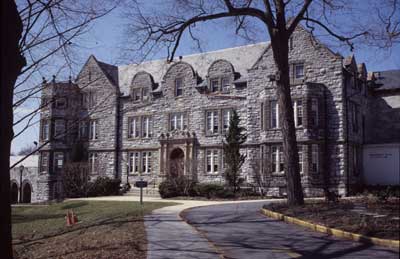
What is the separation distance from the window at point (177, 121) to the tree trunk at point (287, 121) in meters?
19.1

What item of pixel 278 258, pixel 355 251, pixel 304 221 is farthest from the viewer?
pixel 304 221

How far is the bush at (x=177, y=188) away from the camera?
27028 millimetres

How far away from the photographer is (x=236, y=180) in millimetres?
27562

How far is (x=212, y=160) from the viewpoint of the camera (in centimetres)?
3127

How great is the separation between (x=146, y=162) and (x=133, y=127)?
11.0 feet

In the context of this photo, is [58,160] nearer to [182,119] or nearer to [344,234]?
[182,119]

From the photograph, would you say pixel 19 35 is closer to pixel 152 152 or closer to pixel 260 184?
pixel 260 184

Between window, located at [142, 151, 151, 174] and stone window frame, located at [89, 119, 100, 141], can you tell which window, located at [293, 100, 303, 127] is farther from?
stone window frame, located at [89, 119, 100, 141]

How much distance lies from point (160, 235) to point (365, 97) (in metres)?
17.6

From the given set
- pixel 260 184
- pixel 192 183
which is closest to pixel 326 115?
pixel 260 184

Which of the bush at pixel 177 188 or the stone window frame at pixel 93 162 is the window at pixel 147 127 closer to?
the stone window frame at pixel 93 162

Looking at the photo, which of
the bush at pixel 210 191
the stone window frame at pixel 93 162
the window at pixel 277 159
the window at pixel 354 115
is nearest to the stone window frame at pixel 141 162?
the stone window frame at pixel 93 162

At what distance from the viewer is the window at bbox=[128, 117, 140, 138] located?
117 ft

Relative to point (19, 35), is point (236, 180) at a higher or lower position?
lower
